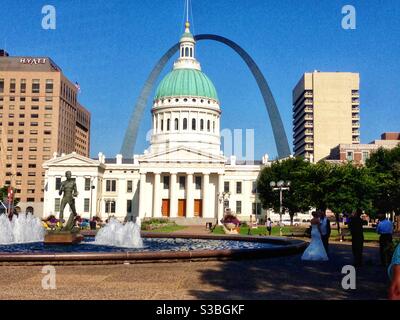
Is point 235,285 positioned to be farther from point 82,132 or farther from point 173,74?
point 82,132

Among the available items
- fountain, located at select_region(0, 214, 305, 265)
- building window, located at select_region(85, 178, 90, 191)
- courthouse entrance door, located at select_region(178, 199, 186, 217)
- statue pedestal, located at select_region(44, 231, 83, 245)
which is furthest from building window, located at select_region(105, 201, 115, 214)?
statue pedestal, located at select_region(44, 231, 83, 245)

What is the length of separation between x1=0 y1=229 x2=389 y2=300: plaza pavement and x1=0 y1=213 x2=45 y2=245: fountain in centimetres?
1254

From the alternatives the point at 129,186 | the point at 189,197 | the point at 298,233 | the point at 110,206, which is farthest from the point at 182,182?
the point at 298,233

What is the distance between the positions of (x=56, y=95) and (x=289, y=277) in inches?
5261

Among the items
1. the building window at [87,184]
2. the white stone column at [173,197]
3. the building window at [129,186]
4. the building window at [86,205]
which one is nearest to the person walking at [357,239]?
the white stone column at [173,197]

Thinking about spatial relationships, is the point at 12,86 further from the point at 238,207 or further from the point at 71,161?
the point at 238,207

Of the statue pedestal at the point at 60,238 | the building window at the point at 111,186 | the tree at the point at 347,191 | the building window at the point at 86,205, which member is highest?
the building window at the point at 111,186

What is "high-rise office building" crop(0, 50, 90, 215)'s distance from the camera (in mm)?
135625

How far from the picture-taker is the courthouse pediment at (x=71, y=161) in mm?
102438

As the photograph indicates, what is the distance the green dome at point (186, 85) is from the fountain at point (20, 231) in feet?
279

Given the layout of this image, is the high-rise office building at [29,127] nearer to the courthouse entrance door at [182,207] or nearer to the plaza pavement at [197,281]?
the courthouse entrance door at [182,207]

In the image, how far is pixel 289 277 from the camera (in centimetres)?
1603

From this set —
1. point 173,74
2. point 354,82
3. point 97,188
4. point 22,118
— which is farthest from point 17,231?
Result: point 354,82

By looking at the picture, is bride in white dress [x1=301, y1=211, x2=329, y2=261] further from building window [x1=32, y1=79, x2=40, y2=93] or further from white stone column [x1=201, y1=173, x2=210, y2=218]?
building window [x1=32, y1=79, x2=40, y2=93]
